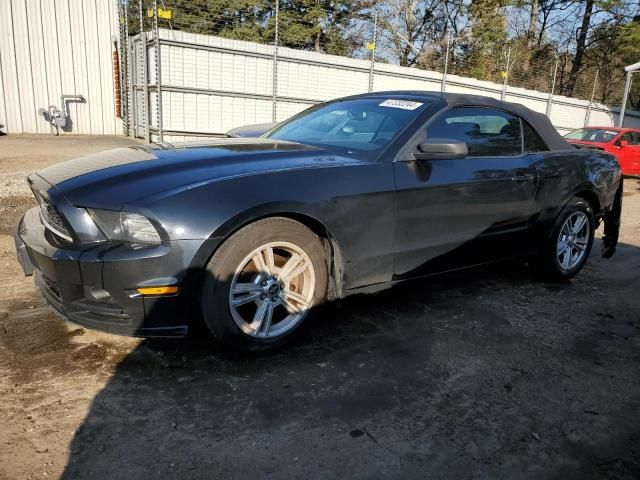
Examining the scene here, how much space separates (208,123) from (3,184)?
5508mm

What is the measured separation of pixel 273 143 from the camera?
3.55 m

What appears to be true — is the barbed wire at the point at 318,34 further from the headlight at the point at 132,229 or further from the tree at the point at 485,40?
the headlight at the point at 132,229

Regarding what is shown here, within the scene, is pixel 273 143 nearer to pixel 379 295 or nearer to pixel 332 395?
pixel 379 295

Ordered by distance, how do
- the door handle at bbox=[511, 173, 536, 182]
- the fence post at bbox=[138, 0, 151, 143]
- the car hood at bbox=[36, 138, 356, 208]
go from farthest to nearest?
the fence post at bbox=[138, 0, 151, 143]
the door handle at bbox=[511, 173, 536, 182]
the car hood at bbox=[36, 138, 356, 208]

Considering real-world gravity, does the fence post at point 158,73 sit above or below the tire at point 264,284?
above

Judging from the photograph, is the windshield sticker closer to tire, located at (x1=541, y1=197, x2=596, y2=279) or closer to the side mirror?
the side mirror

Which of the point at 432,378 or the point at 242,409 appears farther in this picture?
the point at 432,378

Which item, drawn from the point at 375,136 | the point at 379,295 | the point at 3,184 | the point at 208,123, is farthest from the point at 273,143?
the point at 208,123

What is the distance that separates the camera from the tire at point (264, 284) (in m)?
2.59

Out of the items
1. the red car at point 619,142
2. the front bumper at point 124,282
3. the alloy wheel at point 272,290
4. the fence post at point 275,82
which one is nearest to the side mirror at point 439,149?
the alloy wheel at point 272,290

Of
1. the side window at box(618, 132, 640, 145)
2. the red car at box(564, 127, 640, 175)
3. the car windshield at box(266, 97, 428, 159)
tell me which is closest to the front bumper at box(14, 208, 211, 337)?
the car windshield at box(266, 97, 428, 159)

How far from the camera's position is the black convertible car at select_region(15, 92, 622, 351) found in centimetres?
246

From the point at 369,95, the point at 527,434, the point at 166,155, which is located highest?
the point at 369,95

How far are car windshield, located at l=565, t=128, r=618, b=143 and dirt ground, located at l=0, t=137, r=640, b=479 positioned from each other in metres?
10.9
